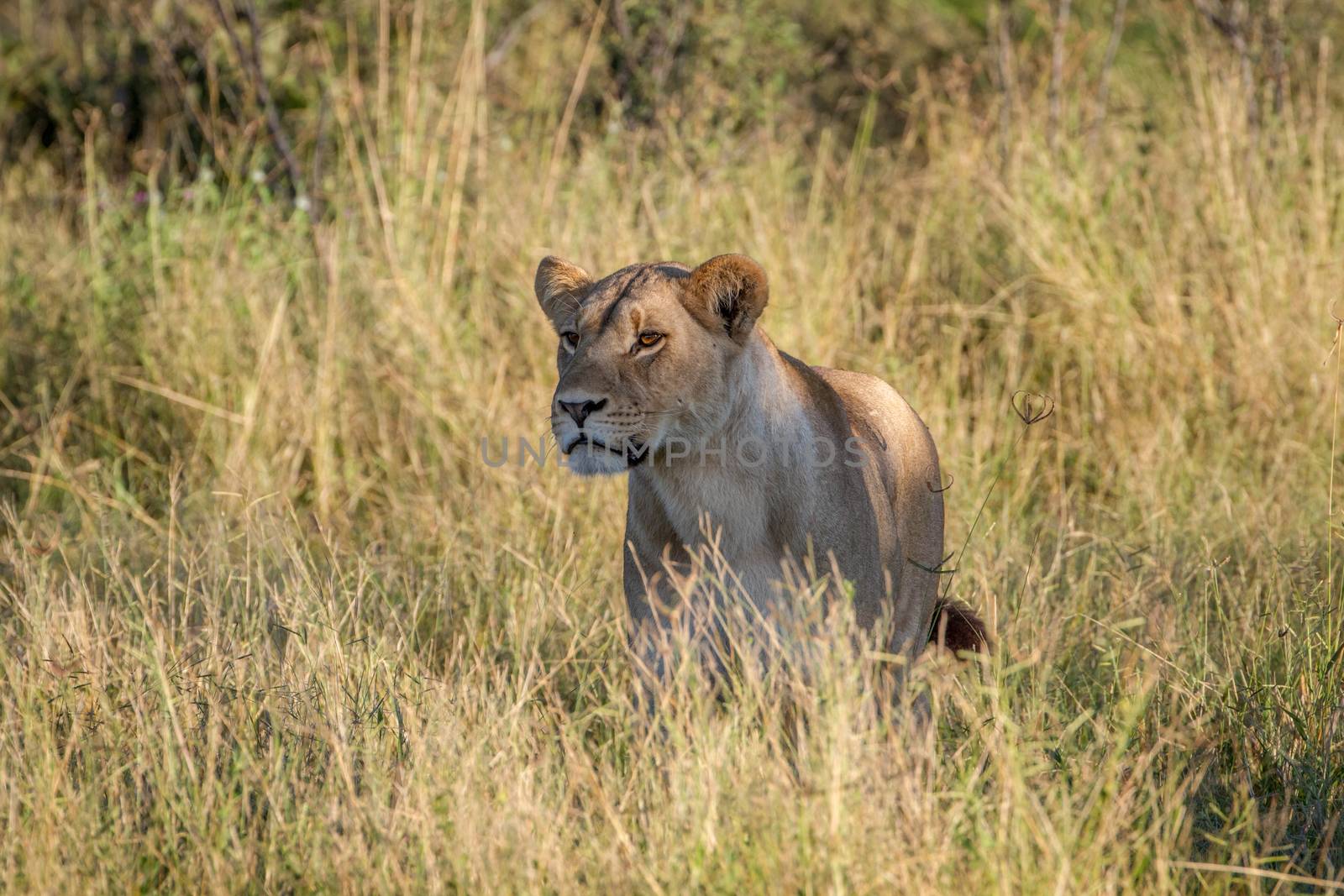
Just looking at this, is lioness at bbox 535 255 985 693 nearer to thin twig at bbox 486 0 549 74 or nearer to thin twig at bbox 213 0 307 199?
thin twig at bbox 213 0 307 199

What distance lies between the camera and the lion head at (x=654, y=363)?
3410 millimetres

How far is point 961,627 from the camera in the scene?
4117 mm

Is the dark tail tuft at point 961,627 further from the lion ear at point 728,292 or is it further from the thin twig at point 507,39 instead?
the thin twig at point 507,39

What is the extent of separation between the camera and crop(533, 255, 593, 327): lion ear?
12.8 ft

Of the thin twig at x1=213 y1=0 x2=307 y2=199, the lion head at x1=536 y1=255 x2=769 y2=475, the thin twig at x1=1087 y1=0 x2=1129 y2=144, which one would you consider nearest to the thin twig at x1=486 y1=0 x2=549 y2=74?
the thin twig at x1=213 y1=0 x2=307 y2=199

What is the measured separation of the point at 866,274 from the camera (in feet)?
21.7

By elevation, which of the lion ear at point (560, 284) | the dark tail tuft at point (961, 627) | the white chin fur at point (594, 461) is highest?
the lion ear at point (560, 284)

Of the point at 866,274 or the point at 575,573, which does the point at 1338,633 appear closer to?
the point at 575,573

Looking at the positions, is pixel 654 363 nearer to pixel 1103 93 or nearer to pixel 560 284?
pixel 560 284

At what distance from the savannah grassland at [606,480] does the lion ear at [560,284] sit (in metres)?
0.81

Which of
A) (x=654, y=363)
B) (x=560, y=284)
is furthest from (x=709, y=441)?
(x=560, y=284)

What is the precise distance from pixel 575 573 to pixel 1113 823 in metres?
2.20

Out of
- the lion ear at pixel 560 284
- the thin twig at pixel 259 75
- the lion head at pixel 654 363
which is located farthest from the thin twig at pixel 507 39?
the lion head at pixel 654 363

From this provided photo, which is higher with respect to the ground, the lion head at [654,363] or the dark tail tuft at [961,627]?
the lion head at [654,363]
